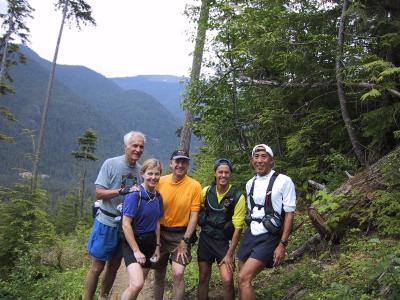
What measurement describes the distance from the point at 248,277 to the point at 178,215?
1.19 meters

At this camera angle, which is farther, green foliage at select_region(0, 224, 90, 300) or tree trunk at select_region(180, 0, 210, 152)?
tree trunk at select_region(180, 0, 210, 152)

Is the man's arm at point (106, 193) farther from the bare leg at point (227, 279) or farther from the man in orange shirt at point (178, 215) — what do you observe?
the bare leg at point (227, 279)

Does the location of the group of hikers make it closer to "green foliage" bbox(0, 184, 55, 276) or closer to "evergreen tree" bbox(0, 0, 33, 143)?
"green foliage" bbox(0, 184, 55, 276)

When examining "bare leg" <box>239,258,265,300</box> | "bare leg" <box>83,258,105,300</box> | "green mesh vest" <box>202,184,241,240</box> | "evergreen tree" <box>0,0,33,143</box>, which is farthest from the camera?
"evergreen tree" <box>0,0,33,143</box>

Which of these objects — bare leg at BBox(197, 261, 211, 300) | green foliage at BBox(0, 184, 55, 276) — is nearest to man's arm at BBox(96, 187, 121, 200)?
bare leg at BBox(197, 261, 211, 300)

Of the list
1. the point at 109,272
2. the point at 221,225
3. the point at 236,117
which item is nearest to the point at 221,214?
the point at 221,225

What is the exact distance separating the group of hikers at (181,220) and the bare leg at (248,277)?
11mm

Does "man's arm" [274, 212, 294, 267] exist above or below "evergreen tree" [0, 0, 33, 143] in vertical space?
below

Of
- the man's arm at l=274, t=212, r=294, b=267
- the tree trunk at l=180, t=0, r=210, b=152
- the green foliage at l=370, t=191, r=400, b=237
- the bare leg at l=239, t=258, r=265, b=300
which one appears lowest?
the bare leg at l=239, t=258, r=265, b=300

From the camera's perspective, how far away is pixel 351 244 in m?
5.89

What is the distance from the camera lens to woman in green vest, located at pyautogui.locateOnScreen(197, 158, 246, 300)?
5020mm

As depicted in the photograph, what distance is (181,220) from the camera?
5.18m

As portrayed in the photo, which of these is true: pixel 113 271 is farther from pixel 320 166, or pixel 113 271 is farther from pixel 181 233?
pixel 320 166

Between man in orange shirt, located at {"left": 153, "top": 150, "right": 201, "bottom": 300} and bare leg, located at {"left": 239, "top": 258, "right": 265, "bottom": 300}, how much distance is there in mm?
829
